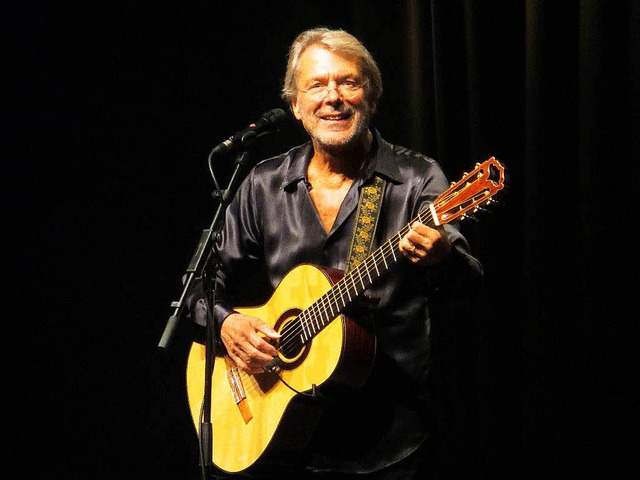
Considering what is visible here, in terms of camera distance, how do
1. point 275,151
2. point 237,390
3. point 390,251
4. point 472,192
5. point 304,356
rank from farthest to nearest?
point 275,151 < point 237,390 < point 304,356 < point 390,251 < point 472,192

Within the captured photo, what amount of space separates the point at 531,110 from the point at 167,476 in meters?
2.23

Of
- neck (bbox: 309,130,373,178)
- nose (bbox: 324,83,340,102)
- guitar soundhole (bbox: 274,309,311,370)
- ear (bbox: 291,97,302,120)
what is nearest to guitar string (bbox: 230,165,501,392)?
guitar soundhole (bbox: 274,309,311,370)

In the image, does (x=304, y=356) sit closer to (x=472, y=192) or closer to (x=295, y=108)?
(x=472, y=192)

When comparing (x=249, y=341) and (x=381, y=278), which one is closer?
(x=381, y=278)

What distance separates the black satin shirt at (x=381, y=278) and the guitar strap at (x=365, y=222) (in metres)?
0.03

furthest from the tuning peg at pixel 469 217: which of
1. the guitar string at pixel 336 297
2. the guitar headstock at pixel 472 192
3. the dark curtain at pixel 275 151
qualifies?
the dark curtain at pixel 275 151

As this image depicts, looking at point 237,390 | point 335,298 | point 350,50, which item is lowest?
point 237,390

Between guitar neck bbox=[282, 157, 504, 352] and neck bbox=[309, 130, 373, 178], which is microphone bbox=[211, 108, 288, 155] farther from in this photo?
guitar neck bbox=[282, 157, 504, 352]

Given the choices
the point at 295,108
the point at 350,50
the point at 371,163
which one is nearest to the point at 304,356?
the point at 371,163

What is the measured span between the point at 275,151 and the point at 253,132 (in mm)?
1319

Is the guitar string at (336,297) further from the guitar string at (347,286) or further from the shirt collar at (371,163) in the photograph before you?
the shirt collar at (371,163)

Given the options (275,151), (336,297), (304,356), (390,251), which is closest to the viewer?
(390,251)

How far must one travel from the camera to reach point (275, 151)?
3717 millimetres

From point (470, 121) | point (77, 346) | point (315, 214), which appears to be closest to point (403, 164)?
point (315, 214)
